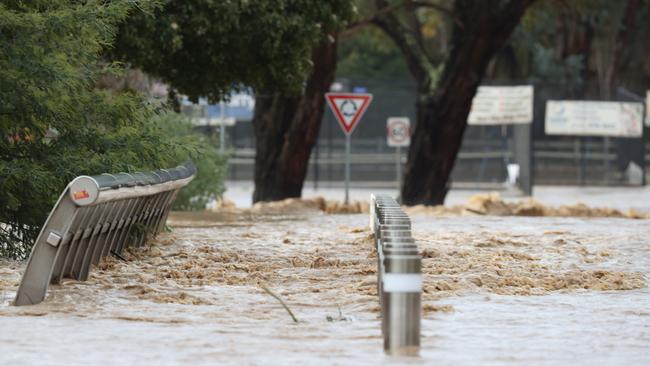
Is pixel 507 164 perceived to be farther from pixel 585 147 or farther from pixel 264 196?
pixel 264 196

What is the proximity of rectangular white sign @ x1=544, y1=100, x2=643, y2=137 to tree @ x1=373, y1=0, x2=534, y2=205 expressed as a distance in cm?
1309

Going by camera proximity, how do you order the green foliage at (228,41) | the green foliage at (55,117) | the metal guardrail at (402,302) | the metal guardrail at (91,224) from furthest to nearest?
the green foliage at (228,41) < the green foliage at (55,117) < the metal guardrail at (91,224) < the metal guardrail at (402,302)

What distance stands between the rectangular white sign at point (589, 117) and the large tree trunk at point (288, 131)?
1497 centimetres

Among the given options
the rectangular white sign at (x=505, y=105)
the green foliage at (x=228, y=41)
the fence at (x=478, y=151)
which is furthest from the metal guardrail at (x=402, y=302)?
the fence at (x=478, y=151)

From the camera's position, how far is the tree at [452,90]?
3170 centimetres

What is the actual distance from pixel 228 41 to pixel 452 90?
9.12m

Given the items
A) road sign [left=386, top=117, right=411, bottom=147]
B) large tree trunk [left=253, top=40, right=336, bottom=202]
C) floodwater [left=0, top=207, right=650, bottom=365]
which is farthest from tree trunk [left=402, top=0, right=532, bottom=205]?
floodwater [left=0, top=207, right=650, bottom=365]

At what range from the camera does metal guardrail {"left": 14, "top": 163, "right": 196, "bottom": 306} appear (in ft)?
39.6

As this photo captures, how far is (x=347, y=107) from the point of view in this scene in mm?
31234

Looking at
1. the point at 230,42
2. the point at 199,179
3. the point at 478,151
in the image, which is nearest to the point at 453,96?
the point at 199,179

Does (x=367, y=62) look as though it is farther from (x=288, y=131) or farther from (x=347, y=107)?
(x=347, y=107)

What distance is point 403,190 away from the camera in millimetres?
33781

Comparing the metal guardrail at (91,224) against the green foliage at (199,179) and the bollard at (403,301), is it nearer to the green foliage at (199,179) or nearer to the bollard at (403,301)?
the bollard at (403,301)

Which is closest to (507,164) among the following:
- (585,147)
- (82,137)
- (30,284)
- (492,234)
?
(585,147)
